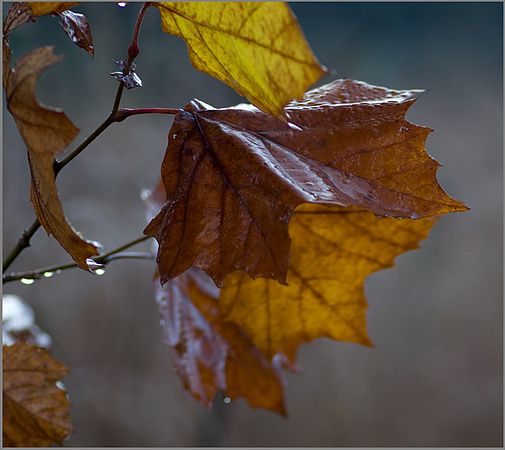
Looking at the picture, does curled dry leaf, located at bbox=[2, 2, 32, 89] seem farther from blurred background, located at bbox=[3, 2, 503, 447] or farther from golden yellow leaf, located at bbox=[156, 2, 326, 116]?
blurred background, located at bbox=[3, 2, 503, 447]

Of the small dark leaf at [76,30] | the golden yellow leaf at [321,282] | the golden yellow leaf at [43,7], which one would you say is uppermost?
the golden yellow leaf at [43,7]

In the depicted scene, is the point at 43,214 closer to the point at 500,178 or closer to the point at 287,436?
the point at 287,436

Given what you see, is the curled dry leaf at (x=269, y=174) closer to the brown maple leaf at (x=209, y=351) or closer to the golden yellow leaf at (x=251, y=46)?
the golden yellow leaf at (x=251, y=46)

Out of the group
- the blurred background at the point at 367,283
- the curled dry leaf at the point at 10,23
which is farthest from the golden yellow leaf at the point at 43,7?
the blurred background at the point at 367,283

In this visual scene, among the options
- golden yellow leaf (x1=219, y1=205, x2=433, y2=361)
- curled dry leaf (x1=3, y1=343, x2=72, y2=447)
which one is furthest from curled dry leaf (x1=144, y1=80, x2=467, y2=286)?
curled dry leaf (x1=3, y1=343, x2=72, y2=447)

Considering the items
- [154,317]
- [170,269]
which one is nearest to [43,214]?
[170,269]
